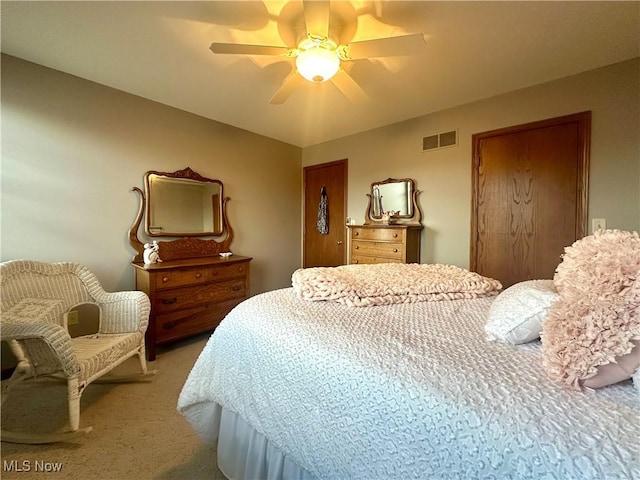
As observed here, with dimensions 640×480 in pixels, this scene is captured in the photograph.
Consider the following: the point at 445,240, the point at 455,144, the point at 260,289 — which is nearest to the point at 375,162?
the point at 455,144

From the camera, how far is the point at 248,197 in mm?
3473

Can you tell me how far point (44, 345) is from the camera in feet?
4.58

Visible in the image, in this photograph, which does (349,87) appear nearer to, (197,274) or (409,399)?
(197,274)

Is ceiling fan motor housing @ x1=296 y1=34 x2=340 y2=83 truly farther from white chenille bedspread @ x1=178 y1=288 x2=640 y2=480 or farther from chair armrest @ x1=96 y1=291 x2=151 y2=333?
chair armrest @ x1=96 y1=291 x2=151 y2=333

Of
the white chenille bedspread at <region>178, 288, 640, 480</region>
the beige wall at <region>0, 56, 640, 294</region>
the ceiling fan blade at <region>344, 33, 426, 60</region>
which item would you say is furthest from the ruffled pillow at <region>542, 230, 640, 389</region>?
the beige wall at <region>0, 56, 640, 294</region>

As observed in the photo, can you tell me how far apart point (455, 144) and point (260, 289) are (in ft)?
9.58

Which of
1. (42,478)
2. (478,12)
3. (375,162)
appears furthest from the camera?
(375,162)

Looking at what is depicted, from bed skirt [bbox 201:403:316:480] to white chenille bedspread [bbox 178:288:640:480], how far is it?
0.10 meters

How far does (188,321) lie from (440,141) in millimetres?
Result: 3107

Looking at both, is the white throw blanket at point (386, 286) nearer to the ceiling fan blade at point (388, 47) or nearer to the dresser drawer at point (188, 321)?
the ceiling fan blade at point (388, 47)

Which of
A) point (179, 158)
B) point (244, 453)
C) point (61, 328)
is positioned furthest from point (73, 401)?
point (179, 158)

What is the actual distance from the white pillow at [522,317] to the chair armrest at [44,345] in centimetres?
195

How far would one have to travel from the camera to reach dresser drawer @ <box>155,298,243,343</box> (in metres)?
2.31

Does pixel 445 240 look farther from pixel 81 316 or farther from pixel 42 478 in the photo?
pixel 81 316
